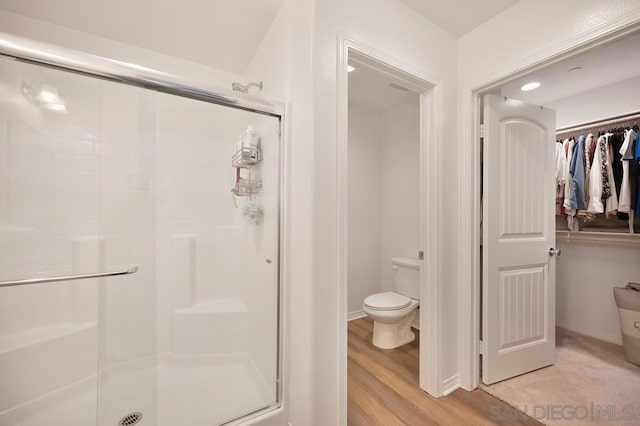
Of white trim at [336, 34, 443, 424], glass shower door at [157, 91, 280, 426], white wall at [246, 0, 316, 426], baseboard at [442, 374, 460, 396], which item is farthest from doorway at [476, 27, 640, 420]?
glass shower door at [157, 91, 280, 426]

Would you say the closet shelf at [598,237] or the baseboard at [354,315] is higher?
the closet shelf at [598,237]

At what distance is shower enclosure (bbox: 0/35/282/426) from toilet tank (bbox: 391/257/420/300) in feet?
5.07

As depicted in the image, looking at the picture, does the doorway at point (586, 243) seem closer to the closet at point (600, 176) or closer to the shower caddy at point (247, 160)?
the closet at point (600, 176)

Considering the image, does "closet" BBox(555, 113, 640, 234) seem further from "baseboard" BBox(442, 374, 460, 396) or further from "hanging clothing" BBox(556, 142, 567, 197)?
"baseboard" BBox(442, 374, 460, 396)

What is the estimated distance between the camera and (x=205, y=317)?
1755 mm

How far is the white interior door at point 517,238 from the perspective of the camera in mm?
1714

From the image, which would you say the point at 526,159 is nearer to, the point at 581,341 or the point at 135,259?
the point at 581,341

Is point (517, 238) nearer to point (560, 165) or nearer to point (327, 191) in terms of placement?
point (560, 165)

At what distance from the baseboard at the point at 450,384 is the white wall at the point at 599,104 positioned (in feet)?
9.07

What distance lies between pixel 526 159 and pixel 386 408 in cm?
199

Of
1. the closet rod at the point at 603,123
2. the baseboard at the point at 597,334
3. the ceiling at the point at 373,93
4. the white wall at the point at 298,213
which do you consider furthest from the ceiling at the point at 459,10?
the baseboard at the point at 597,334

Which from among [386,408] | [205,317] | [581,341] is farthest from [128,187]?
[581,341]

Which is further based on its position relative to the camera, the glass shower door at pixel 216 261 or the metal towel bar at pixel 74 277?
the glass shower door at pixel 216 261

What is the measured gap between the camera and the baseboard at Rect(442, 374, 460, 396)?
163 centimetres
